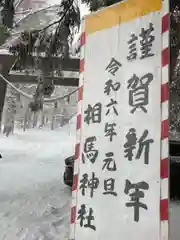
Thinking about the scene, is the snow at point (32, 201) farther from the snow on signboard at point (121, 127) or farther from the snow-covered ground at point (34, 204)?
the snow on signboard at point (121, 127)

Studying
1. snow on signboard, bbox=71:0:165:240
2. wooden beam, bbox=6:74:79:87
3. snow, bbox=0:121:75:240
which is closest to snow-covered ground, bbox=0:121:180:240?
snow, bbox=0:121:75:240

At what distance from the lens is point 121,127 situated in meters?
2.13

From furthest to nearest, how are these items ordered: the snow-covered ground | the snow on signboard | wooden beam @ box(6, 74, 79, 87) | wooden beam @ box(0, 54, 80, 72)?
1. wooden beam @ box(6, 74, 79, 87)
2. wooden beam @ box(0, 54, 80, 72)
3. the snow-covered ground
4. the snow on signboard

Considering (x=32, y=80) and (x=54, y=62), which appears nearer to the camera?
(x=54, y=62)

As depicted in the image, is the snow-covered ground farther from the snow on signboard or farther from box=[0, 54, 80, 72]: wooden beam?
box=[0, 54, 80, 72]: wooden beam

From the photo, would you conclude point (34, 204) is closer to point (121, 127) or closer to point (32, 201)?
point (32, 201)

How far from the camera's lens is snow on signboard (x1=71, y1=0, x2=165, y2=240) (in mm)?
1988

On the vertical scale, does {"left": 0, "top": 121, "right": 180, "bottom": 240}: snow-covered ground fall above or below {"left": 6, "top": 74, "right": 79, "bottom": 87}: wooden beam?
below

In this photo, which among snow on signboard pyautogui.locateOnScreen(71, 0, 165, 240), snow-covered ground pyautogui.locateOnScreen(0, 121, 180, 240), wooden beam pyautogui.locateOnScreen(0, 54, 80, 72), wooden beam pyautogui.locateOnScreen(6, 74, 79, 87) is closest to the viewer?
snow on signboard pyautogui.locateOnScreen(71, 0, 165, 240)

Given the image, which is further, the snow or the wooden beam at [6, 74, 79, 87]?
the wooden beam at [6, 74, 79, 87]

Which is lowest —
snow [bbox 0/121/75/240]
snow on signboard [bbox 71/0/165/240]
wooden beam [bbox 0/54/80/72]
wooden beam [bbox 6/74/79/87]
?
snow [bbox 0/121/75/240]

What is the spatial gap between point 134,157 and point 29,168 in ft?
27.6

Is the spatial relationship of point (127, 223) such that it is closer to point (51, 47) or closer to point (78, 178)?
point (78, 178)

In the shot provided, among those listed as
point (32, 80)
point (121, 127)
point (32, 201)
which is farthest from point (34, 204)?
point (121, 127)
